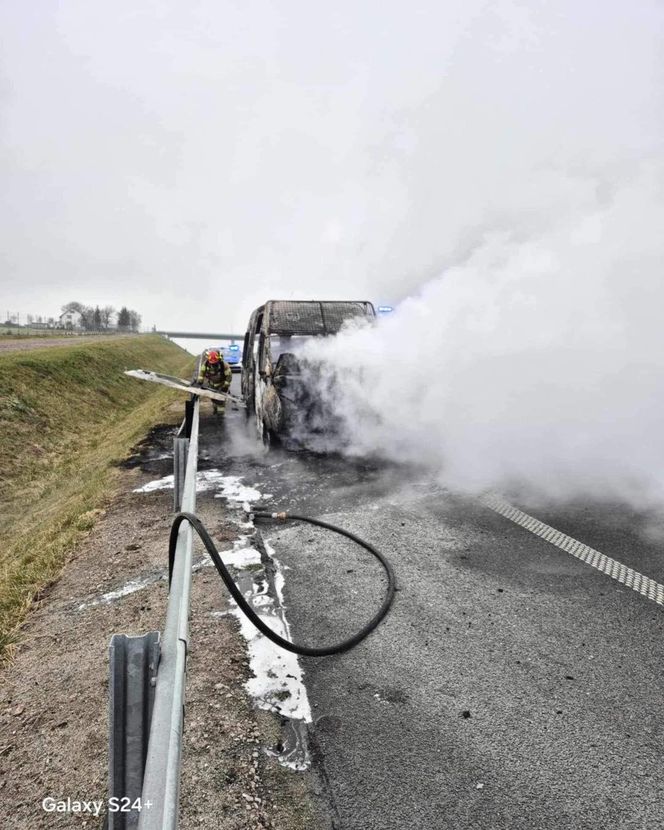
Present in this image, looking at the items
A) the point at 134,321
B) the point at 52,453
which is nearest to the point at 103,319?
the point at 134,321

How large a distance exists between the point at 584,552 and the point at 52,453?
11.0 metres

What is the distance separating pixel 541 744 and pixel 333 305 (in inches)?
314

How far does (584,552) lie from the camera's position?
13.8ft

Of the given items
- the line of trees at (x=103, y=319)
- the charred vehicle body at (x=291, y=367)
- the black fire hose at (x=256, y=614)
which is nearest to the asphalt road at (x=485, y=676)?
the black fire hose at (x=256, y=614)

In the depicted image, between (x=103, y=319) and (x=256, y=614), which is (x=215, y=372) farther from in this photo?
(x=103, y=319)

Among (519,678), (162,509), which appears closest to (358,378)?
(162,509)

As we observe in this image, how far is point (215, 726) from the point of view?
246 cm

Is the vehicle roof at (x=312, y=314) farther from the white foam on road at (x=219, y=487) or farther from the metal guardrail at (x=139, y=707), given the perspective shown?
the metal guardrail at (x=139, y=707)

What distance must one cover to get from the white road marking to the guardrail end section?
3198mm

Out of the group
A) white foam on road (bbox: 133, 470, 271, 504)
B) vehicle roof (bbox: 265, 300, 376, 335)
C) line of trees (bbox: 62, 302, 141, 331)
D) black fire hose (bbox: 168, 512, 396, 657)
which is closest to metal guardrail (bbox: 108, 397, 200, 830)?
black fire hose (bbox: 168, 512, 396, 657)

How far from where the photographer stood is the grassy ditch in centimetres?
475

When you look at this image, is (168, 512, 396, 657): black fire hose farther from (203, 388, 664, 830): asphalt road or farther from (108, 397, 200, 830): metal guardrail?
(108, 397, 200, 830): metal guardrail

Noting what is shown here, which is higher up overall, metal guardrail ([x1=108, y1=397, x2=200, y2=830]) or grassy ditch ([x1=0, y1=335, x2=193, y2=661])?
metal guardrail ([x1=108, y1=397, x2=200, y2=830])

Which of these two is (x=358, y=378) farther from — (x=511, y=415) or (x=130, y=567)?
(x=130, y=567)
